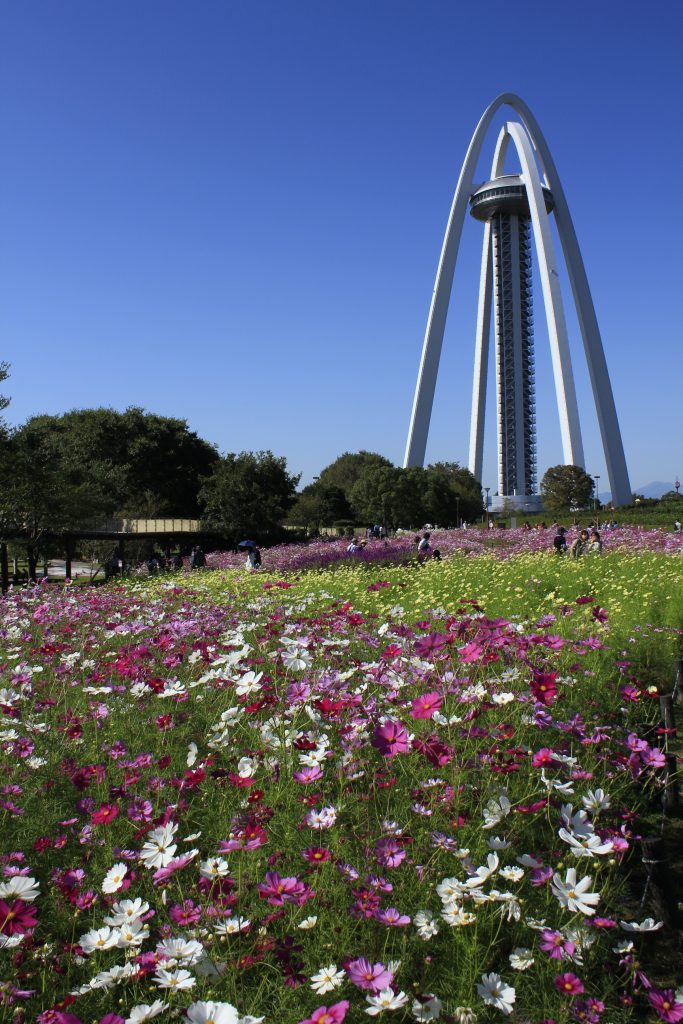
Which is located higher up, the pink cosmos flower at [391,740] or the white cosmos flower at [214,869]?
the pink cosmos flower at [391,740]

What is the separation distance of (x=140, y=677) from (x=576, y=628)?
4.45m

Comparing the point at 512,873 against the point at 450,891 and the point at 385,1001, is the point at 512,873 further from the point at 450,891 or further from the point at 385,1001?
the point at 385,1001

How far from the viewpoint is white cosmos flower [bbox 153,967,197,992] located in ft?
6.38

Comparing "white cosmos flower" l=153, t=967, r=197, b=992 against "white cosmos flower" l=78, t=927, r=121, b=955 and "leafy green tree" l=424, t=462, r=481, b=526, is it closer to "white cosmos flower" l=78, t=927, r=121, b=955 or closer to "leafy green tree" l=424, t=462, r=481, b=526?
"white cosmos flower" l=78, t=927, r=121, b=955

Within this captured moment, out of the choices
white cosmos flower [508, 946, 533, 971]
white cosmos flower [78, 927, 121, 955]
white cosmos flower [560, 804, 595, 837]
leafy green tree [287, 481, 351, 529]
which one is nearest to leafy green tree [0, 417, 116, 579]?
white cosmos flower [78, 927, 121, 955]

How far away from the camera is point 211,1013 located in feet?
5.67

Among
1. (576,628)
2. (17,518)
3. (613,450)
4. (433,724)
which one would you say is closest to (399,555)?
(17,518)

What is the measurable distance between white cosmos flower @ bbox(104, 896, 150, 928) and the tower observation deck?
101 m

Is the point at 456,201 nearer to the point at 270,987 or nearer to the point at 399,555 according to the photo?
the point at 399,555

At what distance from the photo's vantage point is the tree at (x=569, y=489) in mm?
60375

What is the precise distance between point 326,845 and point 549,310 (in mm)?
72974

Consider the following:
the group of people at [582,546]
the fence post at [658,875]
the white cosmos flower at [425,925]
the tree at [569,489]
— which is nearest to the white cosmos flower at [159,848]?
the white cosmos flower at [425,925]

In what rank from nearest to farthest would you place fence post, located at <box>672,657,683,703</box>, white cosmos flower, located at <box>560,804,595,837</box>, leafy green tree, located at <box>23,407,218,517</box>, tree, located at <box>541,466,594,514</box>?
white cosmos flower, located at <box>560,804,595,837</box> → fence post, located at <box>672,657,683,703</box> → leafy green tree, located at <box>23,407,218,517</box> → tree, located at <box>541,466,594,514</box>

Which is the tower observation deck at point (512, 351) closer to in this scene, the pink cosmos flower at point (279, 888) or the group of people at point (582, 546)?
the group of people at point (582, 546)
